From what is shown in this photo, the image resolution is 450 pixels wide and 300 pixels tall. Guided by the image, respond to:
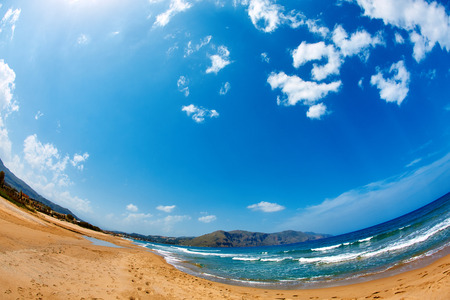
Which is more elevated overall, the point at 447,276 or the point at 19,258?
the point at 19,258

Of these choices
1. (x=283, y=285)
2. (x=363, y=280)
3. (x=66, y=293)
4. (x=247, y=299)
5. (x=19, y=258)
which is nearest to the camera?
(x=66, y=293)

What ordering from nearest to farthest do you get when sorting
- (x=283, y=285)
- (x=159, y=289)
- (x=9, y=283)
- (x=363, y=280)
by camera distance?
1. (x=9, y=283)
2. (x=159, y=289)
3. (x=363, y=280)
4. (x=283, y=285)

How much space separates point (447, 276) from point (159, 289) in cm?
1293

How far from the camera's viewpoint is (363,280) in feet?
40.0

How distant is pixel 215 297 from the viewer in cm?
989

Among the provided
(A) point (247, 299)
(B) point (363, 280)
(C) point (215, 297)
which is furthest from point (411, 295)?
(C) point (215, 297)

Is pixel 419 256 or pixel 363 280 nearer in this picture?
pixel 363 280

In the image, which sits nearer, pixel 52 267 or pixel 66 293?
pixel 66 293

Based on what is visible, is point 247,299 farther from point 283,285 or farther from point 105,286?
point 105,286

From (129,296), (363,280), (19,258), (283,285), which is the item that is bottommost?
(283,285)

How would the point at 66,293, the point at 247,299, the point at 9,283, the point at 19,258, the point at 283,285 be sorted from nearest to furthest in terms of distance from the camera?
the point at 9,283
the point at 66,293
the point at 19,258
the point at 247,299
the point at 283,285

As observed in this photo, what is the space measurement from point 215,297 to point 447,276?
10434 mm

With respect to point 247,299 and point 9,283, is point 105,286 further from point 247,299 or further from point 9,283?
point 247,299

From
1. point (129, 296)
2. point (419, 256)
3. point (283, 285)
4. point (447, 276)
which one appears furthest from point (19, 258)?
point (419, 256)
